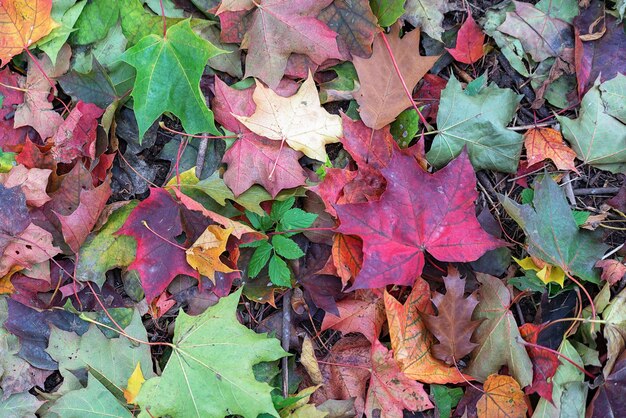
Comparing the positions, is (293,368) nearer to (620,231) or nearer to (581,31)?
(620,231)

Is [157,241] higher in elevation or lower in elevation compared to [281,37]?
lower

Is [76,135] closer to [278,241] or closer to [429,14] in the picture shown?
[278,241]

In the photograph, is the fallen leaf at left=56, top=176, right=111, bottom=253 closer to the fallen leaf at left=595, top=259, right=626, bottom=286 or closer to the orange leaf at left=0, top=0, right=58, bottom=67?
the orange leaf at left=0, top=0, right=58, bottom=67

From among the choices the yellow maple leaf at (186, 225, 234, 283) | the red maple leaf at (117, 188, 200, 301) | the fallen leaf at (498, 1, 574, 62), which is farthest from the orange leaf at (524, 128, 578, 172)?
the red maple leaf at (117, 188, 200, 301)

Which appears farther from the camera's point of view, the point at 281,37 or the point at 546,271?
the point at 281,37

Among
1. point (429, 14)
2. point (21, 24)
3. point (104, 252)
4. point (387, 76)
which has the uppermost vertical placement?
point (21, 24)

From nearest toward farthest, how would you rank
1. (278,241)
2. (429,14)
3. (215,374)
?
1. (215,374)
2. (278,241)
3. (429,14)

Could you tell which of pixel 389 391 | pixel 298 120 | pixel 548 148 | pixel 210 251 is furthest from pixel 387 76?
pixel 389 391
